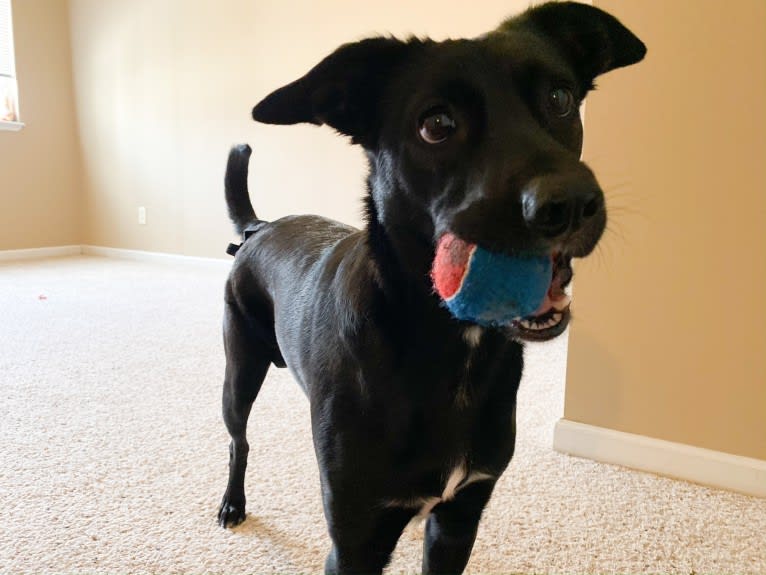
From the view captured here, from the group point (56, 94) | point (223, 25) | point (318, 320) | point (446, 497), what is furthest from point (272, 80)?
Answer: point (446, 497)

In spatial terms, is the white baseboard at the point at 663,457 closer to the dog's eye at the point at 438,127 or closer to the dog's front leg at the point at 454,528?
the dog's front leg at the point at 454,528

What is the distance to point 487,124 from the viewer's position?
77 centimetres

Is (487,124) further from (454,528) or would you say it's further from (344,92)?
(454,528)

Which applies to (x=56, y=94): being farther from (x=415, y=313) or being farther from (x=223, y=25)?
(x=415, y=313)

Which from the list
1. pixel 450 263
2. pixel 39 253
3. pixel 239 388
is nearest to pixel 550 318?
pixel 450 263

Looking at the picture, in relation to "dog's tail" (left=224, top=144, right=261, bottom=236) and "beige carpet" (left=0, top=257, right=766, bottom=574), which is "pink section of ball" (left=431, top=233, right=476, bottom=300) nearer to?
"beige carpet" (left=0, top=257, right=766, bottom=574)

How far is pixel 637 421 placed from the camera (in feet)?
5.23

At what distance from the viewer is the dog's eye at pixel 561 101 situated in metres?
0.84

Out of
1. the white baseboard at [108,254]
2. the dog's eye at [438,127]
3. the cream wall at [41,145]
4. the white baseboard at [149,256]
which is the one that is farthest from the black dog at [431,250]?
the cream wall at [41,145]

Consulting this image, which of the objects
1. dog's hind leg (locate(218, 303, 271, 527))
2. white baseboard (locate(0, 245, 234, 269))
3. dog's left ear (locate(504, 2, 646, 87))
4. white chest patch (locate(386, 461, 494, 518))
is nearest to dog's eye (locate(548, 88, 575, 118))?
dog's left ear (locate(504, 2, 646, 87))

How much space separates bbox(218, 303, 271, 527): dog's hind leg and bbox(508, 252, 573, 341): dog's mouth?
0.80 metres

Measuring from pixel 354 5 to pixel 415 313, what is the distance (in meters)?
3.37

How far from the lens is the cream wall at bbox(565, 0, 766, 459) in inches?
55.1

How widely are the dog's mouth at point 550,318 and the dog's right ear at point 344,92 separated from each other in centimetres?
38
